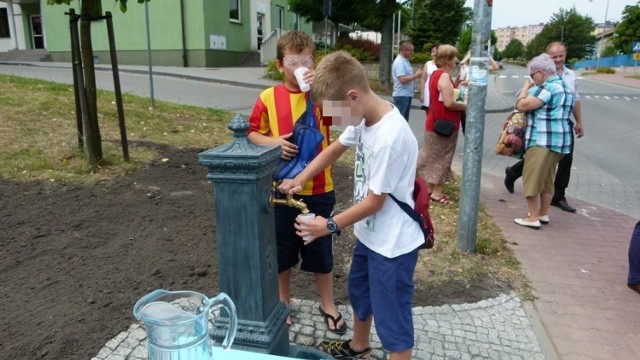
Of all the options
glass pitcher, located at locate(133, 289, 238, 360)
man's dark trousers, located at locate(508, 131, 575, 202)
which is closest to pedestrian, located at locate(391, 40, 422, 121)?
man's dark trousers, located at locate(508, 131, 575, 202)

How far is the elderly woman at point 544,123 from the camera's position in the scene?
450 cm

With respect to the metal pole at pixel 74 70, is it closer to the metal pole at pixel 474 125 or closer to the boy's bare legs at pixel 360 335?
the metal pole at pixel 474 125

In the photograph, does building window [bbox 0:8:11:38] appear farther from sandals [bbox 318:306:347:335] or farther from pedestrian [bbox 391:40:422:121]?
sandals [bbox 318:306:347:335]

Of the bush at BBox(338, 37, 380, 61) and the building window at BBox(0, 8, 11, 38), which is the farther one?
the building window at BBox(0, 8, 11, 38)

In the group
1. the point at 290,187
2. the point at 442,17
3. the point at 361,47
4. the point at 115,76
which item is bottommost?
the point at 290,187

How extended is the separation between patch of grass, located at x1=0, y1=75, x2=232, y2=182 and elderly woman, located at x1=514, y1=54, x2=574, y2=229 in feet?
13.8

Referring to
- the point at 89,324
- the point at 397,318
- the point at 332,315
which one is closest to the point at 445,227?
the point at 332,315

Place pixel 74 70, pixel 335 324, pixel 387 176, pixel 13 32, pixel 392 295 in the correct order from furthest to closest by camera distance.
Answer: pixel 13 32, pixel 74 70, pixel 335 324, pixel 392 295, pixel 387 176

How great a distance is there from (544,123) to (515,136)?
1.10 feet

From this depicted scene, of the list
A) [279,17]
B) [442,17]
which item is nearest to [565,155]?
[279,17]

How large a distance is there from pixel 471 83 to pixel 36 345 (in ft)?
11.3

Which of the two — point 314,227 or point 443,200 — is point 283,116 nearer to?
point 314,227

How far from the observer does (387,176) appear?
2.01 meters

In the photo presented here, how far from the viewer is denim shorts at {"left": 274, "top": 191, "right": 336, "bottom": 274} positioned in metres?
2.80
